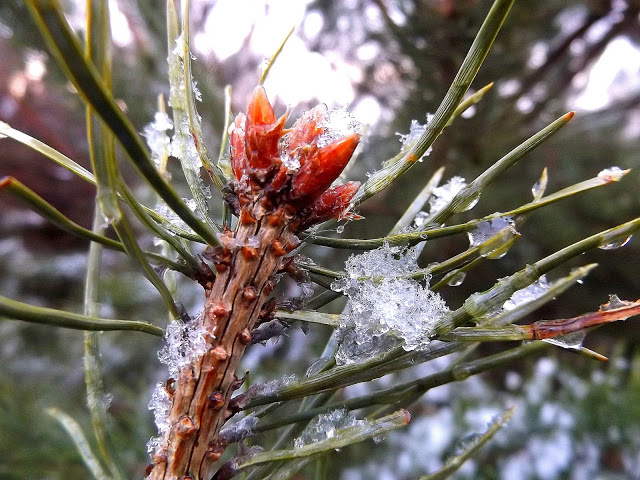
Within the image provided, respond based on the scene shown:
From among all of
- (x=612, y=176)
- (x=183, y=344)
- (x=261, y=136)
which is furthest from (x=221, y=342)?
(x=612, y=176)

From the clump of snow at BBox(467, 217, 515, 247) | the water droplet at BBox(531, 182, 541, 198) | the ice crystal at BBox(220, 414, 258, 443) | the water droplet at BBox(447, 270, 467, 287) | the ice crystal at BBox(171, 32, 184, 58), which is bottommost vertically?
the ice crystal at BBox(220, 414, 258, 443)

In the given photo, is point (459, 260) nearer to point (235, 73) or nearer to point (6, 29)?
point (6, 29)

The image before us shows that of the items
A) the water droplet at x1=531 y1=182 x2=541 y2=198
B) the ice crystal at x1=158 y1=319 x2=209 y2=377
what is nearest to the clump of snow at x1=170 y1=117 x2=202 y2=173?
the ice crystal at x1=158 y1=319 x2=209 y2=377

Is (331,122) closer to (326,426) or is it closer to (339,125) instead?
(339,125)

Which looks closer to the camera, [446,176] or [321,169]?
[321,169]

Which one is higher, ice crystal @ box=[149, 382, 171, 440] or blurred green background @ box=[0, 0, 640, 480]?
blurred green background @ box=[0, 0, 640, 480]

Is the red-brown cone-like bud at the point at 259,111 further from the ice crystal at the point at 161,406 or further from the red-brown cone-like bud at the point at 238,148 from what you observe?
the ice crystal at the point at 161,406

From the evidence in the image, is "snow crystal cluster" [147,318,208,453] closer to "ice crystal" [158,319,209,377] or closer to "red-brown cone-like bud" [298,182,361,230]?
"ice crystal" [158,319,209,377]
